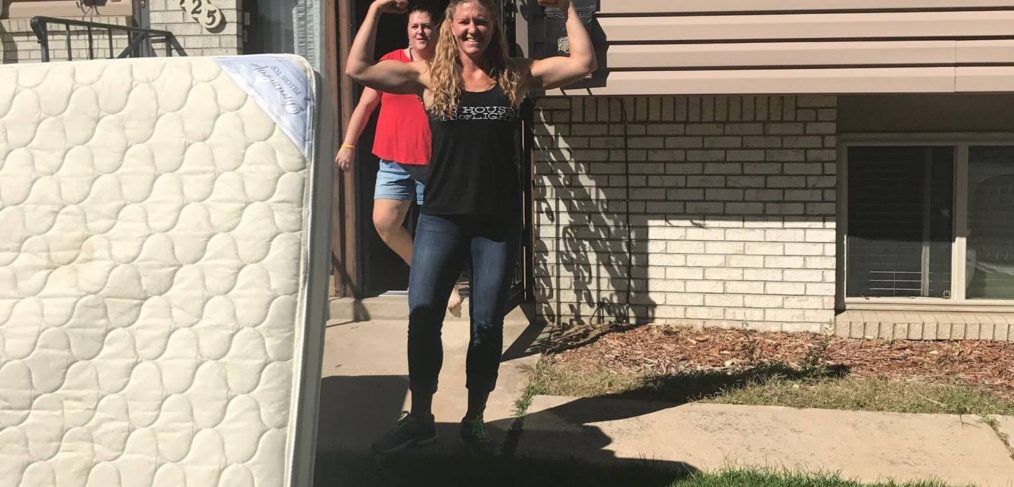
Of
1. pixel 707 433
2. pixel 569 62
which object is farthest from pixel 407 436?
pixel 569 62

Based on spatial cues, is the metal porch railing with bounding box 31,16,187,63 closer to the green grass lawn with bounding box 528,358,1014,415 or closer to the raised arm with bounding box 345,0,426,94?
the raised arm with bounding box 345,0,426,94

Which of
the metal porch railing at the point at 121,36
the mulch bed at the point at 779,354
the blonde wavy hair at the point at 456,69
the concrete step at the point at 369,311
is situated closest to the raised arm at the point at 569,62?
the blonde wavy hair at the point at 456,69

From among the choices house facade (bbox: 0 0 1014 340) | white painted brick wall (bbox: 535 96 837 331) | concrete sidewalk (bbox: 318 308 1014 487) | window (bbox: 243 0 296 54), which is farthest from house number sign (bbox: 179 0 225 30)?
concrete sidewalk (bbox: 318 308 1014 487)

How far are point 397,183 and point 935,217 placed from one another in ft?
10.5

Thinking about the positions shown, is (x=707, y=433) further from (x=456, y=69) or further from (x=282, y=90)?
(x=282, y=90)

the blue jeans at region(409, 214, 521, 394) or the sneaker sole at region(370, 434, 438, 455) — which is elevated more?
the blue jeans at region(409, 214, 521, 394)

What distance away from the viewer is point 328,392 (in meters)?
4.43

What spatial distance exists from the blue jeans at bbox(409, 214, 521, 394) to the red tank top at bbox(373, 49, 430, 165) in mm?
1245

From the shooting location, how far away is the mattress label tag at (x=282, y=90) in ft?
8.25

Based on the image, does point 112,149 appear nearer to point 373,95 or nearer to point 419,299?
point 419,299

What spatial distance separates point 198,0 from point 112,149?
3.71 m

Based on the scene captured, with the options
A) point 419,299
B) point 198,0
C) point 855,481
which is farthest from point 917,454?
point 198,0

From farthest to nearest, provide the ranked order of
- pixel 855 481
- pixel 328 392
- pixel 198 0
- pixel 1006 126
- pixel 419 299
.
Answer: pixel 198 0
pixel 1006 126
pixel 328 392
pixel 419 299
pixel 855 481

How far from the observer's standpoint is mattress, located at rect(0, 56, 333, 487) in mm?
2436
